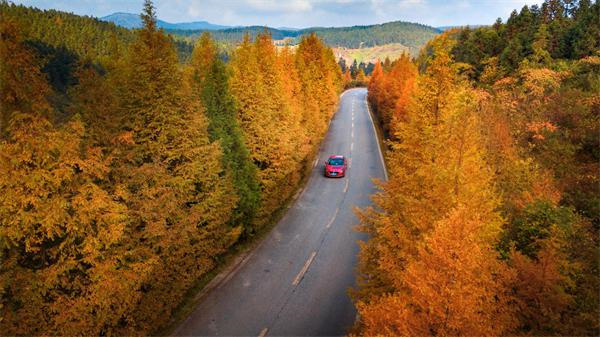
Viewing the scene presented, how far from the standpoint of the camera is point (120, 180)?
10.5 metres

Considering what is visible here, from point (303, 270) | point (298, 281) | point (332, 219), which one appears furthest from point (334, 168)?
point (298, 281)

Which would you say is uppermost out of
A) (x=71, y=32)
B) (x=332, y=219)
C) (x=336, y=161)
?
(x=71, y=32)

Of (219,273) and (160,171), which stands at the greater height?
(160,171)

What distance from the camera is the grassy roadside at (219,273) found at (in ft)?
44.7

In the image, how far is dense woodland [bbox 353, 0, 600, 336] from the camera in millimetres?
6652

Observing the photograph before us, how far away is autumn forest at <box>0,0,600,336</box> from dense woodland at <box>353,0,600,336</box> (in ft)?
0.19

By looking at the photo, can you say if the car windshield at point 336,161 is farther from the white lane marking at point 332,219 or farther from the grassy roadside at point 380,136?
the white lane marking at point 332,219

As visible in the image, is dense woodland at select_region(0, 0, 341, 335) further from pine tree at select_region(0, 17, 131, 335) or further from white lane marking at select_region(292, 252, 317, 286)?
white lane marking at select_region(292, 252, 317, 286)

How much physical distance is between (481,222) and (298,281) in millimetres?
10324

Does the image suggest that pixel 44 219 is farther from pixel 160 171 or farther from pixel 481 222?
pixel 481 222

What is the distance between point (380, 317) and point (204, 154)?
9193 mm

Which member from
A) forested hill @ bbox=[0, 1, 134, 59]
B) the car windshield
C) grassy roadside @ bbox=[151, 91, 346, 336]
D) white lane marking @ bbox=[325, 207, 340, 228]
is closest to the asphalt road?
white lane marking @ bbox=[325, 207, 340, 228]

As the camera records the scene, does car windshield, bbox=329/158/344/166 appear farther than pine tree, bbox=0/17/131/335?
Yes

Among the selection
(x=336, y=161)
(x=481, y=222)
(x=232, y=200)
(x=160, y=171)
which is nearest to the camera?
(x=481, y=222)
